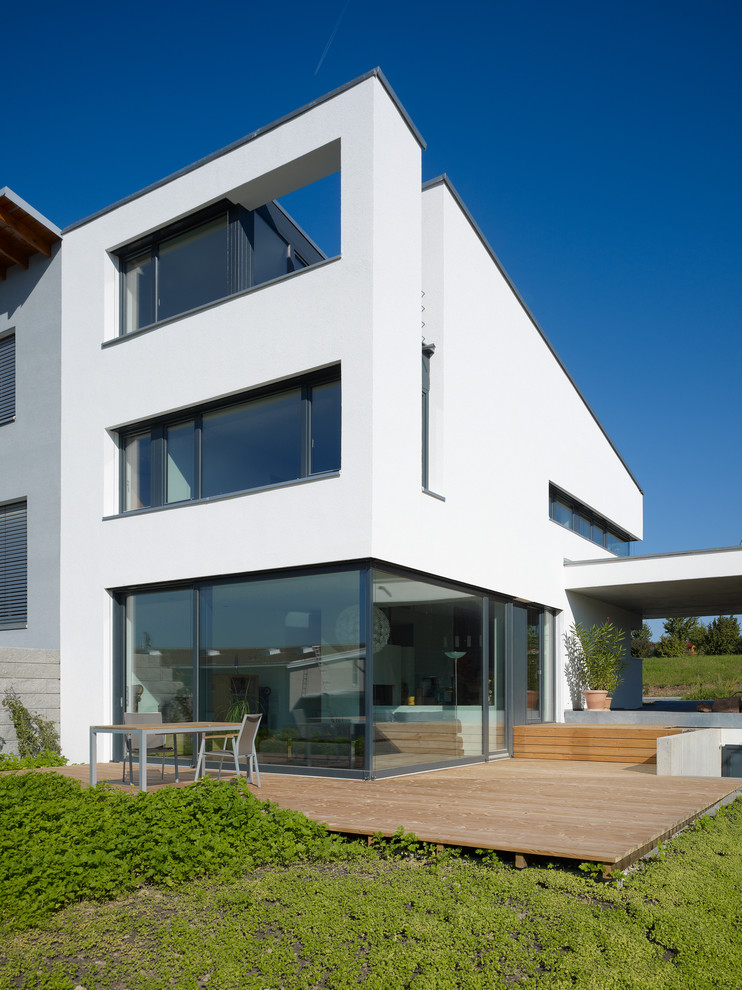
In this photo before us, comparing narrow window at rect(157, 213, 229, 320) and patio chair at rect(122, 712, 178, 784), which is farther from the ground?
narrow window at rect(157, 213, 229, 320)

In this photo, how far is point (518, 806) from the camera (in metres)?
7.28

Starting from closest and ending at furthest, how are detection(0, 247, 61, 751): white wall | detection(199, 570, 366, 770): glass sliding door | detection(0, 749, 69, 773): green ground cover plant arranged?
detection(199, 570, 366, 770): glass sliding door
detection(0, 749, 69, 773): green ground cover plant
detection(0, 247, 61, 751): white wall

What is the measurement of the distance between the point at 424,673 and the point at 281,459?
332cm

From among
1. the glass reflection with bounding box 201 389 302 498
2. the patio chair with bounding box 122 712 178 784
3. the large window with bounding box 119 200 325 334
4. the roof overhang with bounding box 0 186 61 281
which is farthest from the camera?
the roof overhang with bounding box 0 186 61 281

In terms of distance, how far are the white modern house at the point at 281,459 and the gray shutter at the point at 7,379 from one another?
61 millimetres

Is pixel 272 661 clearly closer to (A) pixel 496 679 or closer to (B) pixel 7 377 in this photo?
(A) pixel 496 679

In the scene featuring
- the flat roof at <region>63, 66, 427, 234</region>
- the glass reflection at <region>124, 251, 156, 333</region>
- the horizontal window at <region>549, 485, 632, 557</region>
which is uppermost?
the flat roof at <region>63, 66, 427, 234</region>

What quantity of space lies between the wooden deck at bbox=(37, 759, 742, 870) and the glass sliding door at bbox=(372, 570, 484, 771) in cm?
53

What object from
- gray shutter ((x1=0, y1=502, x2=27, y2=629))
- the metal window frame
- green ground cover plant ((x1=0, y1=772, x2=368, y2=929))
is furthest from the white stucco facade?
green ground cover plant ((x1=0, y1=772, x2=368, y2=929))

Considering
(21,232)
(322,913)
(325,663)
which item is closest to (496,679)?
(325,663)

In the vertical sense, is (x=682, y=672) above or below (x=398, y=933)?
below

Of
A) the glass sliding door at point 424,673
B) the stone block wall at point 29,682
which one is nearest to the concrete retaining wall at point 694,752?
the glass sliding door at point 424,673

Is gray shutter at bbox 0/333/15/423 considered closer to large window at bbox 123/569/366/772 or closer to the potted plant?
large window at bbox 123/569/366/772

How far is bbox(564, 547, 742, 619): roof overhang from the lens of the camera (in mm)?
15422
